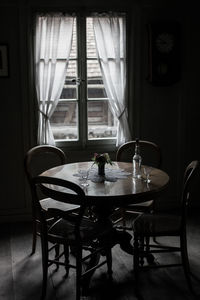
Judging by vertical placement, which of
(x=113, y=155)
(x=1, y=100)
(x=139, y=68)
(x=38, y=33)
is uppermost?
(x=38, y=33)

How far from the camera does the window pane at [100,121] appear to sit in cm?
450

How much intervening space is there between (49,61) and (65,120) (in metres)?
0.61

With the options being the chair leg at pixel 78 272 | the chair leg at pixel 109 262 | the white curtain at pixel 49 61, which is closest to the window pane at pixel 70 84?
the white curtain at pixel 49 61

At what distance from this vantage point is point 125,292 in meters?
3.02

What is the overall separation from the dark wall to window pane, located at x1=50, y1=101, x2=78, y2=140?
0.71 ft

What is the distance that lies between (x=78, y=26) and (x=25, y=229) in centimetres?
201

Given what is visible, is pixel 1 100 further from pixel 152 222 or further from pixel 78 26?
pixel 152 222

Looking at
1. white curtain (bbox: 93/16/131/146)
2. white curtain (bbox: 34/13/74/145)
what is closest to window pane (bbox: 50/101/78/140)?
white curtain (bbox: 34/13/74/145)

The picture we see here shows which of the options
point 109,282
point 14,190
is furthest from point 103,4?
point 109,282

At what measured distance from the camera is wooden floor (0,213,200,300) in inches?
117

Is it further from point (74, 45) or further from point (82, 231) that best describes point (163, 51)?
point (82, 231)

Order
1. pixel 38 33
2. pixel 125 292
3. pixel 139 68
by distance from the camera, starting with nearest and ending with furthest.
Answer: pixel 125 292
pixel 38 33
pixel 139 68

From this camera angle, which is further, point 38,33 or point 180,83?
point 180,83

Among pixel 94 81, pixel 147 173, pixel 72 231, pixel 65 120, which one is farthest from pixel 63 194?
pixel 94 81
